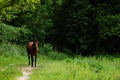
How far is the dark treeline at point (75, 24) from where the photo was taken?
122 feet

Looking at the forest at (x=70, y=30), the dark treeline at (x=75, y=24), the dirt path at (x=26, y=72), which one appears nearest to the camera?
the dirt path at (x=26, y=72)

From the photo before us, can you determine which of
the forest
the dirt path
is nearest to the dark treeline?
the forest

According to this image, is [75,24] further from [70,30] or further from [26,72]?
[26,72]

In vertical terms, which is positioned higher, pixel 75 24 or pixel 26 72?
pixel 75 24

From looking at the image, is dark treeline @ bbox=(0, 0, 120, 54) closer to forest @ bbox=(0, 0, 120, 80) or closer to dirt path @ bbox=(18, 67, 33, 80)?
forest @ bbox=(0, 0, 120, 80)

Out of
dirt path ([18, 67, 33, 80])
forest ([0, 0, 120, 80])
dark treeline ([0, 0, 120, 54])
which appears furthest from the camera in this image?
dark treeline ([0, 0, 120, 54])

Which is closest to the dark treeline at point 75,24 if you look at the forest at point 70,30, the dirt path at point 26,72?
the forest at point 70,30

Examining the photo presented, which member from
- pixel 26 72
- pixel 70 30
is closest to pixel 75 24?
pixel 70 30

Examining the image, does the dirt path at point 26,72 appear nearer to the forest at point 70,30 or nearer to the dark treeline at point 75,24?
the forest at point 70,30

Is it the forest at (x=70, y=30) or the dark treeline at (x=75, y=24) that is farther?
the dark treeline at (x=75, y=24)

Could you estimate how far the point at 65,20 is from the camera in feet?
135

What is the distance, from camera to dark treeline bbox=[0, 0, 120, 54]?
122ft

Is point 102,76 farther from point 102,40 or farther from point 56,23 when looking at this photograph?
point 56,23

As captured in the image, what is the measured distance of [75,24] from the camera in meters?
38.9
